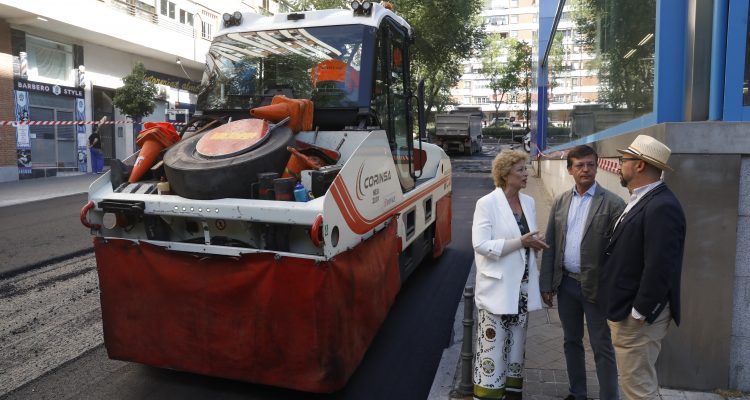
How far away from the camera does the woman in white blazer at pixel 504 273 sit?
3564 millimetres

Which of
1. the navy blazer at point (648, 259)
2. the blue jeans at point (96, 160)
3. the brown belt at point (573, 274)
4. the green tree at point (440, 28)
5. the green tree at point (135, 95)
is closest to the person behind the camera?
the navy blazer at point (648, 259)

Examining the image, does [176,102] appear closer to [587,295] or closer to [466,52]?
[466,52]

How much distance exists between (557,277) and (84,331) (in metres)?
4.24

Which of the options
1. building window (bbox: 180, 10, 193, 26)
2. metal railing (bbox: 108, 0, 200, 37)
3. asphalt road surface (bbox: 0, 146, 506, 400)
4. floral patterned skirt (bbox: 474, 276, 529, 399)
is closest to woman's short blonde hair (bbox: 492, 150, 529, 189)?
floral patterned skirt (bbox: 474, 276, 529, 399)

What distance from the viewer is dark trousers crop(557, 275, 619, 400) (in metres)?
3.51

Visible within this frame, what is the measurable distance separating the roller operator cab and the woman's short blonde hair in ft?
3.35

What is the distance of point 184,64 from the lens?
29.0 meters

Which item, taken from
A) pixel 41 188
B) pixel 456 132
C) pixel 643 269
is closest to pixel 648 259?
pixel 643 269

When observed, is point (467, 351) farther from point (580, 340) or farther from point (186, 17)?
point (186, 17)

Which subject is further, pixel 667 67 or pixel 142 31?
pixel 142 31

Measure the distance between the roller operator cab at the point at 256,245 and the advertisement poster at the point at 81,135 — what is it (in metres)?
20.1

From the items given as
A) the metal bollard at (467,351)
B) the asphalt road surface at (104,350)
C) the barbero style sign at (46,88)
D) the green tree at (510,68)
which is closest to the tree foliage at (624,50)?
the metal bollard at (467,351)

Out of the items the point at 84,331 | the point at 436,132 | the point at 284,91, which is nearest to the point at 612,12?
the point at 284,91

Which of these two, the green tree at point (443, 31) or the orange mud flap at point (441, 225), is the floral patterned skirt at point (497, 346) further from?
the green tree at point (443, 31)
